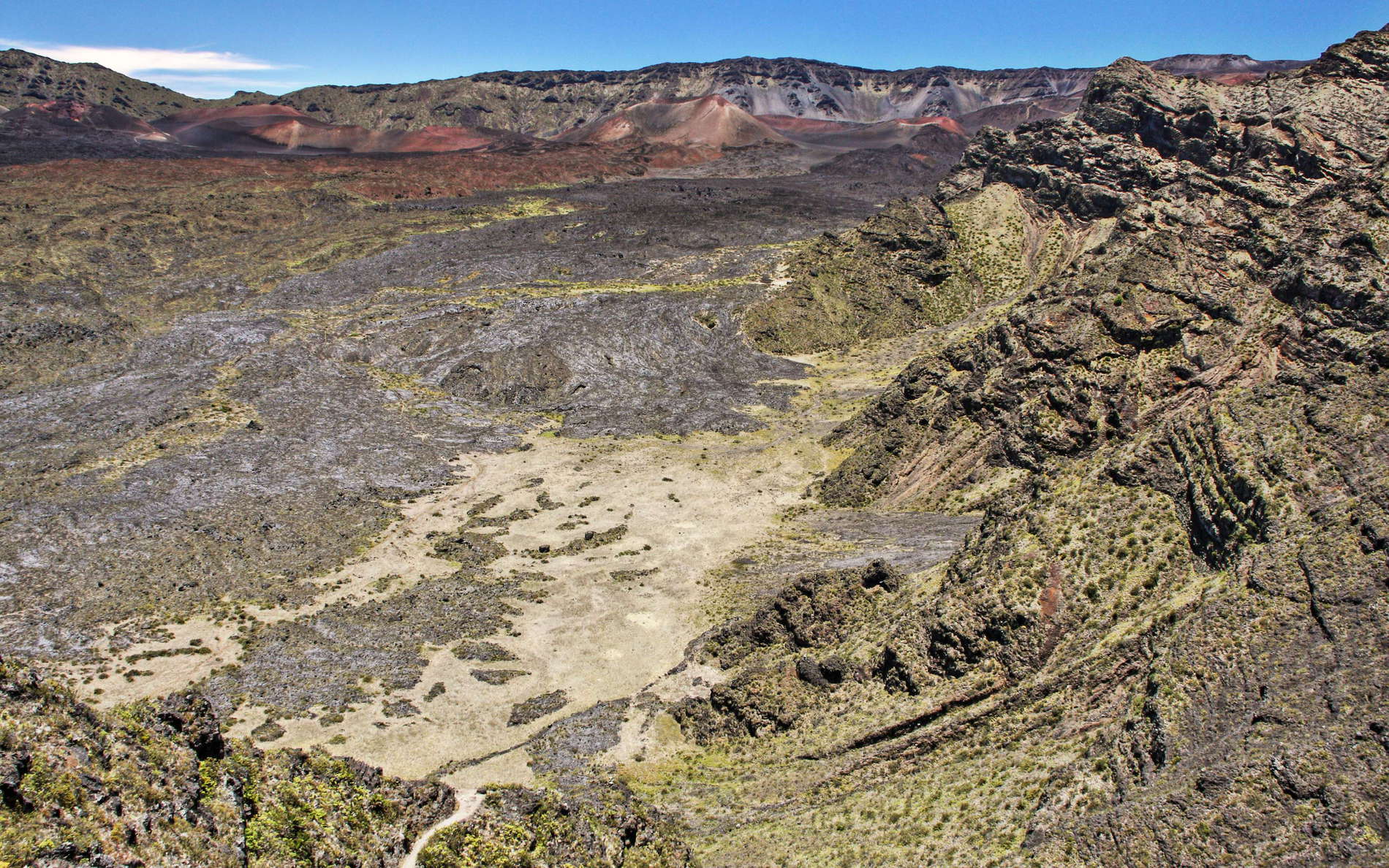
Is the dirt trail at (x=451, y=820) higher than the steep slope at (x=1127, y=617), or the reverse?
the steep slope at (x=1127, y=617)

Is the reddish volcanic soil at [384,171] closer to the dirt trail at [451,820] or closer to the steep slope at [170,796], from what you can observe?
the dirt trail at [451,820]

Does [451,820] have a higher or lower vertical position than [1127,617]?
lower

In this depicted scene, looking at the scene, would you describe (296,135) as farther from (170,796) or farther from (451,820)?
(170,796)

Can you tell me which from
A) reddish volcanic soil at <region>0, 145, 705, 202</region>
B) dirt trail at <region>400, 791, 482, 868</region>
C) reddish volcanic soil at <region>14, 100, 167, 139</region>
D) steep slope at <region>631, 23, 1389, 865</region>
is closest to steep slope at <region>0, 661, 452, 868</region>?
dirt trail at <region>400, 791, 482, 868</region>

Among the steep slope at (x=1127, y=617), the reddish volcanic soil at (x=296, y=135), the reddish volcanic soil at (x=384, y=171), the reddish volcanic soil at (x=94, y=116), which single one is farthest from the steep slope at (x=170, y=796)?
the reddish volcanic soil at (x=94, y=116)

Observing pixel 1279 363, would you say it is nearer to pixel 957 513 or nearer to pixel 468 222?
pixel 957 513

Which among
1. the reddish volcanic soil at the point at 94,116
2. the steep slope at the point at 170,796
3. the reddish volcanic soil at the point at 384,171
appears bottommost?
the steep slope at the point at 170,796

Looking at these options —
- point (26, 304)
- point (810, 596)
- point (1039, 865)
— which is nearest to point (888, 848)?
point (1039, 865)

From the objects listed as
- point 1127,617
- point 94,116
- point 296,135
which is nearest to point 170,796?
point 1127,617

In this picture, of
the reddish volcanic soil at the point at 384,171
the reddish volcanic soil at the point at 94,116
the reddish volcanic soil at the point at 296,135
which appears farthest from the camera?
the reddish volcanic soil at the point at 296,135
